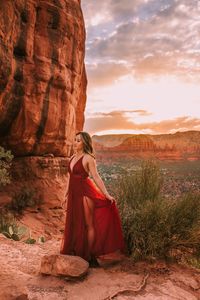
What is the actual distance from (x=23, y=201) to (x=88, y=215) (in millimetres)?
7483

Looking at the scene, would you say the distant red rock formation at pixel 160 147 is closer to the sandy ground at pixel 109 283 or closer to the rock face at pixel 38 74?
the rock face at pixel 38 74

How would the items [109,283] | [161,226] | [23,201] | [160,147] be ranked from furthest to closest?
[160,147] → [23,201] → [161,226] → [109,283]

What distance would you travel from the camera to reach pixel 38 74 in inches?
488

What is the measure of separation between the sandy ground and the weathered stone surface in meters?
0.08

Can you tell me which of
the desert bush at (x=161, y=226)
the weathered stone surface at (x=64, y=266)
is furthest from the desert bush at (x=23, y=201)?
the weathered stone surface at (x=64, y=266)

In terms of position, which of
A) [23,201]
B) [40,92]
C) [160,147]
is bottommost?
[23,201]

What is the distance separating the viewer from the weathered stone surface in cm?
390

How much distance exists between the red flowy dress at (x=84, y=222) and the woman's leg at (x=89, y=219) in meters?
0.04

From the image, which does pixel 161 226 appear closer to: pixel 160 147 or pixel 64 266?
pixel 64 266

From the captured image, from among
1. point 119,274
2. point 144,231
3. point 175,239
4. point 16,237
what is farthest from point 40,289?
point 16,237

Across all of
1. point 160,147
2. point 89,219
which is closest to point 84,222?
point 89,219

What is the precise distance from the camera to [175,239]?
4473mm

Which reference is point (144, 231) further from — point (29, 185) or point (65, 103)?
point (65, 103)

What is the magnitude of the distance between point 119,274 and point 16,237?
3941 mm
